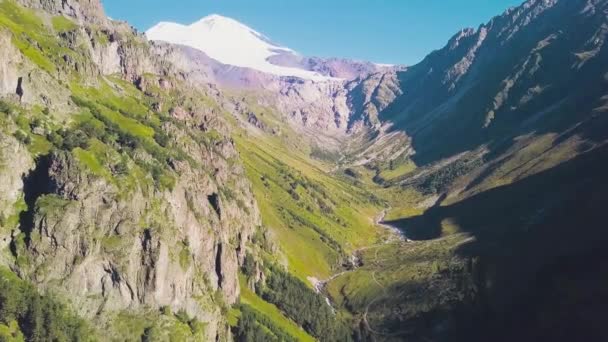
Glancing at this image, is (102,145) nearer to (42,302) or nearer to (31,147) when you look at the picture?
(31,147)

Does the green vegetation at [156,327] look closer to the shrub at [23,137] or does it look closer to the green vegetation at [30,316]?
the green vegetation at [30,316]

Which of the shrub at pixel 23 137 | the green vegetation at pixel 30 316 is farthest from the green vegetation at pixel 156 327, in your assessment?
the shrub at pixel 23 137

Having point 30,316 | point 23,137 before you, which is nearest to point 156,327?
point 30,316

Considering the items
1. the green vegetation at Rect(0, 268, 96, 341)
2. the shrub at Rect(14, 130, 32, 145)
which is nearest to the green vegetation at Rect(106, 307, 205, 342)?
the green vegetation at Rect(0, 268, 96, 341)

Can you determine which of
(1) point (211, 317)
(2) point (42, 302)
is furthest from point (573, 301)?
(2) point (42, 302)

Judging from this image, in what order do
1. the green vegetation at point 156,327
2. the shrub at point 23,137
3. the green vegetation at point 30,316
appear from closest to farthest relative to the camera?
1. the green vegetation at point 30,316
2. the green vegetation at point 156,327
3. the shrub at point 23,137

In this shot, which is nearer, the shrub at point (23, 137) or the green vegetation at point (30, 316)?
the green vegetation at point (30, 316)

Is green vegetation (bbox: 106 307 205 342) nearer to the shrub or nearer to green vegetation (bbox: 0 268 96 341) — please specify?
green vegetation (bbox: 0 268 96 341)

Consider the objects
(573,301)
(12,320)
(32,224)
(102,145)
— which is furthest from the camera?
(102,145)
